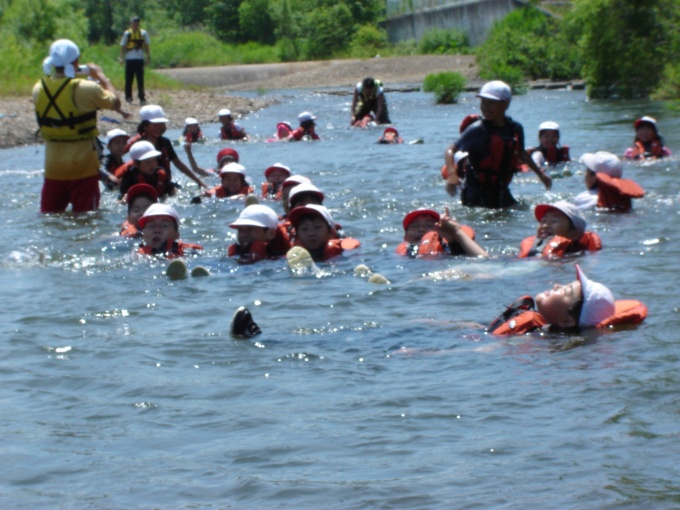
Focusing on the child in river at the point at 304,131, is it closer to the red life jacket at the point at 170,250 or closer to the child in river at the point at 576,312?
the red life jacket at the point at 170,250

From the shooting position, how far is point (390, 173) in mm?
17656

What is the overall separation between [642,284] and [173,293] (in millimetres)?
3685

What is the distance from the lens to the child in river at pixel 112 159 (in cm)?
1518

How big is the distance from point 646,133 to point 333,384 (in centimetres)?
1179

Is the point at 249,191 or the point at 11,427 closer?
the point at 11,427

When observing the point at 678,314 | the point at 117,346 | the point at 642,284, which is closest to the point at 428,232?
the point at 642,284

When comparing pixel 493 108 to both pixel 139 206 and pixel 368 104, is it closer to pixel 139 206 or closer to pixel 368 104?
pixel 139 206

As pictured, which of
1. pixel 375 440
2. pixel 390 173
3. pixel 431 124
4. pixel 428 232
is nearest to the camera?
pixel 375 440

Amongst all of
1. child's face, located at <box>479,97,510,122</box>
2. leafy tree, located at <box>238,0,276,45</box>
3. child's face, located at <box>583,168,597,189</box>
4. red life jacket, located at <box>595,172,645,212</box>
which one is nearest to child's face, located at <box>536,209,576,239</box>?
child's face, located at <box>479,97,510,122</box>

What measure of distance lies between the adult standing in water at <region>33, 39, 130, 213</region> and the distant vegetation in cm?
1602

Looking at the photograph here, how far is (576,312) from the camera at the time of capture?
7.51m

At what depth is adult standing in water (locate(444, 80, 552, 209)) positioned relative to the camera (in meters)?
12.4

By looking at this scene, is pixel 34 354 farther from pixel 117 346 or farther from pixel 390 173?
pixel 390 173

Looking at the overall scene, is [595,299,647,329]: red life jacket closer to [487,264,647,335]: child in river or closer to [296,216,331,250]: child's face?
[487,264,647,335]: child in river
